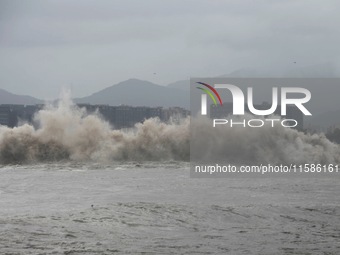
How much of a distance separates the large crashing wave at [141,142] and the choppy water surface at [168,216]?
2119 centimetres

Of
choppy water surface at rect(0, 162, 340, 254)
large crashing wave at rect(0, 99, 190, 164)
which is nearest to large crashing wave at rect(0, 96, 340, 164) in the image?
large crashing wave at rect(0, 99, 190, 164)

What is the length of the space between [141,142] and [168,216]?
38954mm

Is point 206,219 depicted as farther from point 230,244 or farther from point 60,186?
point 60,186

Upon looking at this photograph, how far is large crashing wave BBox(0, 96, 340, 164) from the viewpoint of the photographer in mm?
59562

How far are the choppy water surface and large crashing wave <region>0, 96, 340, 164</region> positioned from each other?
69.5 feet

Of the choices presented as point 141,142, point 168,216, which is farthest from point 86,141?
point 168,216

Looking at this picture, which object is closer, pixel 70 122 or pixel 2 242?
pixel 2 242

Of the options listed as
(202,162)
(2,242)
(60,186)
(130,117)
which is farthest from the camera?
(130,117)

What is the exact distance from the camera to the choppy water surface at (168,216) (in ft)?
54.3

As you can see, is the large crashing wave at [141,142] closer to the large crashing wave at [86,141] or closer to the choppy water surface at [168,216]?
the large crashing wave at [86,141]

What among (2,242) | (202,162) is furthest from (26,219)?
(202,162)

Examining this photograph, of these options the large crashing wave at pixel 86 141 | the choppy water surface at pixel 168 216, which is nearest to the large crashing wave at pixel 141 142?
the large crashing wave at pixel 86 141

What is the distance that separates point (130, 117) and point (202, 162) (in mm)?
140216

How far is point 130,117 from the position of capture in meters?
198
